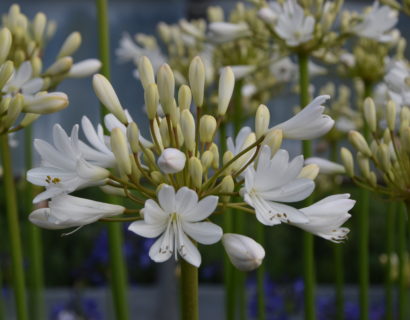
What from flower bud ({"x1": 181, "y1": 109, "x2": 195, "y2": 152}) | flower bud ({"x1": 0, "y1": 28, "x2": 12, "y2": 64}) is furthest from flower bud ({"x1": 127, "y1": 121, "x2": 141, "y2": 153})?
flower bud ({"x1": 0, "y1": 28, "x2": 12, "y2": 64})

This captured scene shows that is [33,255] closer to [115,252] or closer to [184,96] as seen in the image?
[115,252]

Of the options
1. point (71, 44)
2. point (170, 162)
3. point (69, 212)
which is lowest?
point (69, 212)

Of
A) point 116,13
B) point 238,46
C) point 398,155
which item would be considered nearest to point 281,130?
point 398,155

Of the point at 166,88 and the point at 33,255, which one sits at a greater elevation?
A: the point at 166,88

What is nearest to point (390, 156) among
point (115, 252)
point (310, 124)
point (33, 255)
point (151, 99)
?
point (310, 124)

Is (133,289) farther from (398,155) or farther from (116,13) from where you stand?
(398,155)

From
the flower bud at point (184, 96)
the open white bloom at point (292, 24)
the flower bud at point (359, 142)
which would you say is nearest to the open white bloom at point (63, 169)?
the flower bud at point (184, 96)

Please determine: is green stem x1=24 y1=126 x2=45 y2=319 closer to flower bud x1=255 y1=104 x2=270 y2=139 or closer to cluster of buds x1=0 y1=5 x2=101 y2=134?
cluster of buds x1=0 y1=5 x2=101 y2=134
